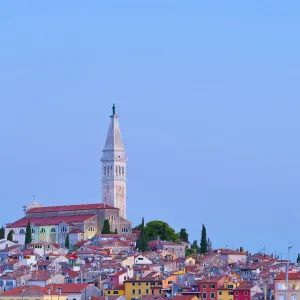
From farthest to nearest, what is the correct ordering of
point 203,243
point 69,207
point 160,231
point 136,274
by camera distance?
1. point 69,207
2. point 160,231
3. point 203,243
4. point 136,274

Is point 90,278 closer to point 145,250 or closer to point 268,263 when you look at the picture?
point 268,263

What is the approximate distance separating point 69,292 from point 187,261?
2015 cm

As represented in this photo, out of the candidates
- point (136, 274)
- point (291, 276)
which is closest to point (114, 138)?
point (136, 274)

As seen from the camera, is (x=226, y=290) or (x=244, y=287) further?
(x=226, y=290)

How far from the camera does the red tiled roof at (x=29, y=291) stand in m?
69.9

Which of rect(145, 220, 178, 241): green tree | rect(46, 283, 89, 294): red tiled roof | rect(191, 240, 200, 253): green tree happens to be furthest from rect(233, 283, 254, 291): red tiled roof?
rect(145, 220, 178, 241): green tree

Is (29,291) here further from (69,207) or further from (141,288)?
(69,207)

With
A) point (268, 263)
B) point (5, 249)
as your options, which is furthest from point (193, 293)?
point (5, 249)

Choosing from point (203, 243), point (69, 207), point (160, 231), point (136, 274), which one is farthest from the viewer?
point (69, 207)

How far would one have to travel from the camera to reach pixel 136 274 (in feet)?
254

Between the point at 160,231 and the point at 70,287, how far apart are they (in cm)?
3826

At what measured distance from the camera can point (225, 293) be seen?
229ft

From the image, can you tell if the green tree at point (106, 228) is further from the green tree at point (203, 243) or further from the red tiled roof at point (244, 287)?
the red tiled roof at point (244, 287)

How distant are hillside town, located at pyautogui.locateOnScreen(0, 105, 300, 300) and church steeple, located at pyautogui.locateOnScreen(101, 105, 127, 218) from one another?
0.09 meters
